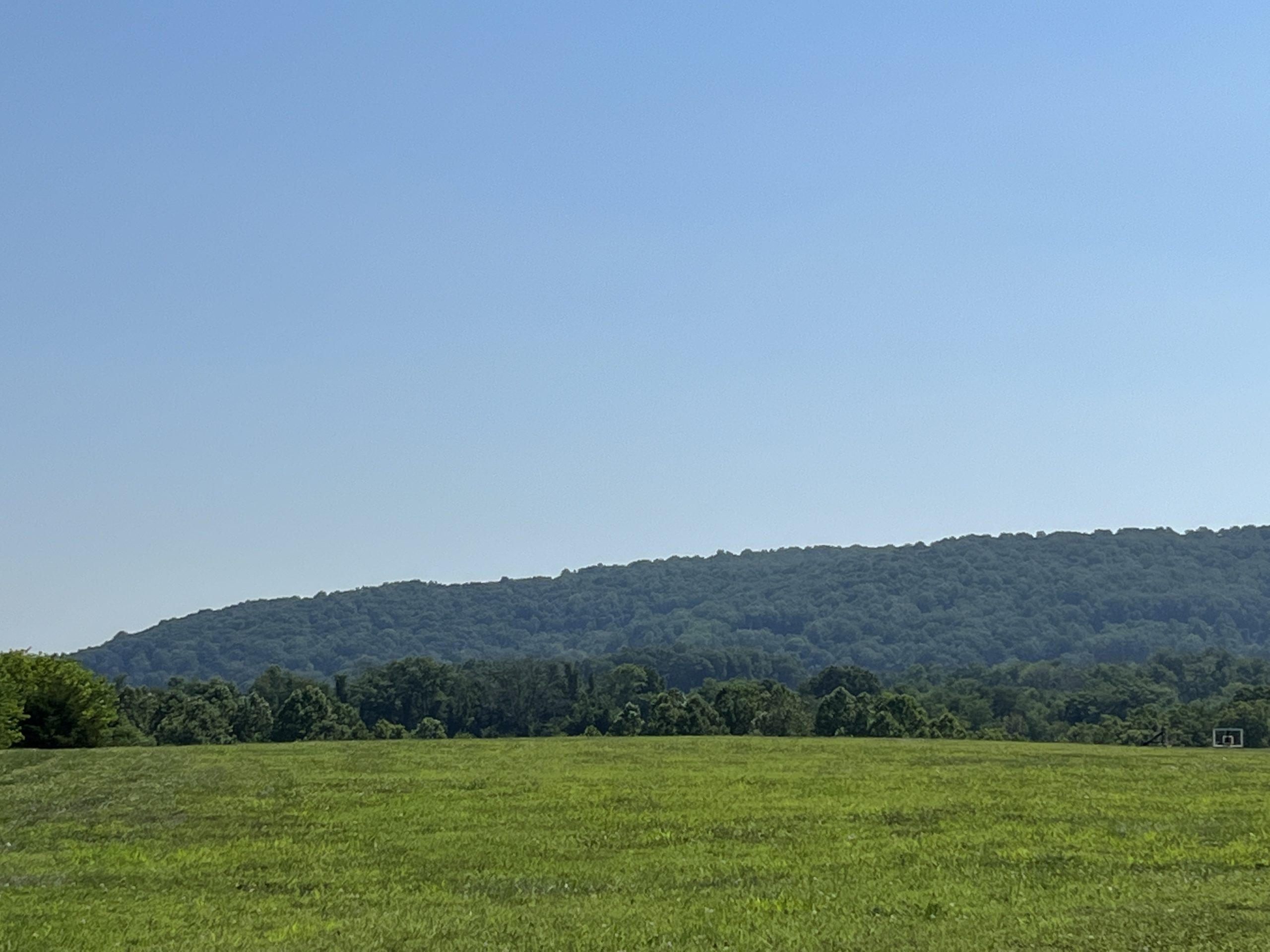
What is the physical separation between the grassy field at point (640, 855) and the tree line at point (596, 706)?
52.5 ft

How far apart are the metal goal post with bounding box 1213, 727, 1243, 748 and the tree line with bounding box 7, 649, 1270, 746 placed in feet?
8.98

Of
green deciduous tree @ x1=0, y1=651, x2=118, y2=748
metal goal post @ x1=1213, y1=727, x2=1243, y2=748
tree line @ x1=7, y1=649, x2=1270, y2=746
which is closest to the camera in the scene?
green deciduous tree @ x1=0, y1=651, x2=118, y2=748

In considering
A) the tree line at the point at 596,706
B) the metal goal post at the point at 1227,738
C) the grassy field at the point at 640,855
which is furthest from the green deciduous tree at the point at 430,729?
the grassy field at the point at 640,855

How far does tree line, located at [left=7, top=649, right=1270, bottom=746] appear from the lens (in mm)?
59438

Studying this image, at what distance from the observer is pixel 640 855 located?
25.0 m

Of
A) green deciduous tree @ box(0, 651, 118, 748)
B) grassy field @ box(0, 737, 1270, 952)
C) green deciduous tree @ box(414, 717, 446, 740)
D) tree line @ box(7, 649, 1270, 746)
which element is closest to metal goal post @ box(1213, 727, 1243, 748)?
tree line @ box(7, 649, 1270, 746)

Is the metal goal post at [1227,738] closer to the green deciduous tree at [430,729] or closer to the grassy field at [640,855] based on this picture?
the grassy field at [640,855]

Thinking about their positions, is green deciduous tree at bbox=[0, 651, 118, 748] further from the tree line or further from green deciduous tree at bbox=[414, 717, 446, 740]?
green deciduous tree at bbox=[414, 717, 446, 740]

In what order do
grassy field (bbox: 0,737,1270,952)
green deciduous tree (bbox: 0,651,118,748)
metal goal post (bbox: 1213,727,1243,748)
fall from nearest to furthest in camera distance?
Answer: grassy field (bbox: 0,737,1270,952) → green deciduous tree (bbox: 0,651,118,748) → metal goal post (bbox: 1213,727,1243,748)

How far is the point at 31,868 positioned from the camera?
24.7 metres

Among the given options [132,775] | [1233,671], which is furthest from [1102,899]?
[1233,671]

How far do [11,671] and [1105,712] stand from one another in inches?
4522

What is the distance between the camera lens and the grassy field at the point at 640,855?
18.0 meters

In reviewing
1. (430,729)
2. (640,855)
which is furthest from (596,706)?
(640,855)
